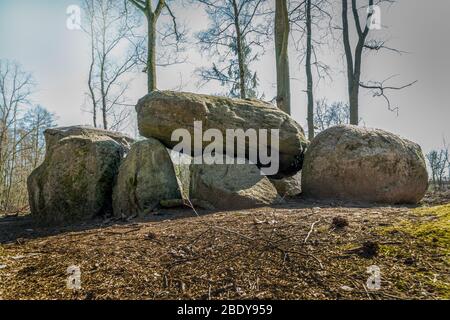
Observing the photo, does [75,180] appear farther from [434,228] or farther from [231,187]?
[434,228]

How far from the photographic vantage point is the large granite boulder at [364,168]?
5.52 m

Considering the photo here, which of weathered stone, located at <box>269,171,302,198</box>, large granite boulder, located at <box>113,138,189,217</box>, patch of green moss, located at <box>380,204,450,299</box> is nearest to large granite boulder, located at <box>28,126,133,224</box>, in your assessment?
large granite boulder, located at <box>113,138,189,217</box>

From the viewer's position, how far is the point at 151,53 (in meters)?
10.2

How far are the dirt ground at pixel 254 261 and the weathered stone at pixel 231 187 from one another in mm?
1415

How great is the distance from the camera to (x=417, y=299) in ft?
6.28

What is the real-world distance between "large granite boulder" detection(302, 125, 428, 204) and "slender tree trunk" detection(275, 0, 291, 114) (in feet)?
10.2

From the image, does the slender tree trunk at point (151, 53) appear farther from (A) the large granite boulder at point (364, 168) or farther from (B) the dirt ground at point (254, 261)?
(B) the dirt ground at point (254, 261)

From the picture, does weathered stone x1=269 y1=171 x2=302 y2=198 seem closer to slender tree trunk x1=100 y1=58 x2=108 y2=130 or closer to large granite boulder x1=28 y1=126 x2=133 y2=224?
large granite boulder x1=28 y1=126 x2=133 y2=224

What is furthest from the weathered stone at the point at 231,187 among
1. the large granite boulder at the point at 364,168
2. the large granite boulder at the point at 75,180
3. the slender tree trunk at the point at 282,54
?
the slender tree trunk at the point at 282,54

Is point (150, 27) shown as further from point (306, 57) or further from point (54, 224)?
point (54, 224)

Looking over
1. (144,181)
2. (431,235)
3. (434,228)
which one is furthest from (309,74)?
(431,235)

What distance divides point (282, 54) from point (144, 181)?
5662 millimetres

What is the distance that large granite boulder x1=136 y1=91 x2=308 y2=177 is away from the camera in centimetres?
589

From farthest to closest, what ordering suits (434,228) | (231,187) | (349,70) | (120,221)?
(349,70) → (231,187) → (120,221) → (434,228)
